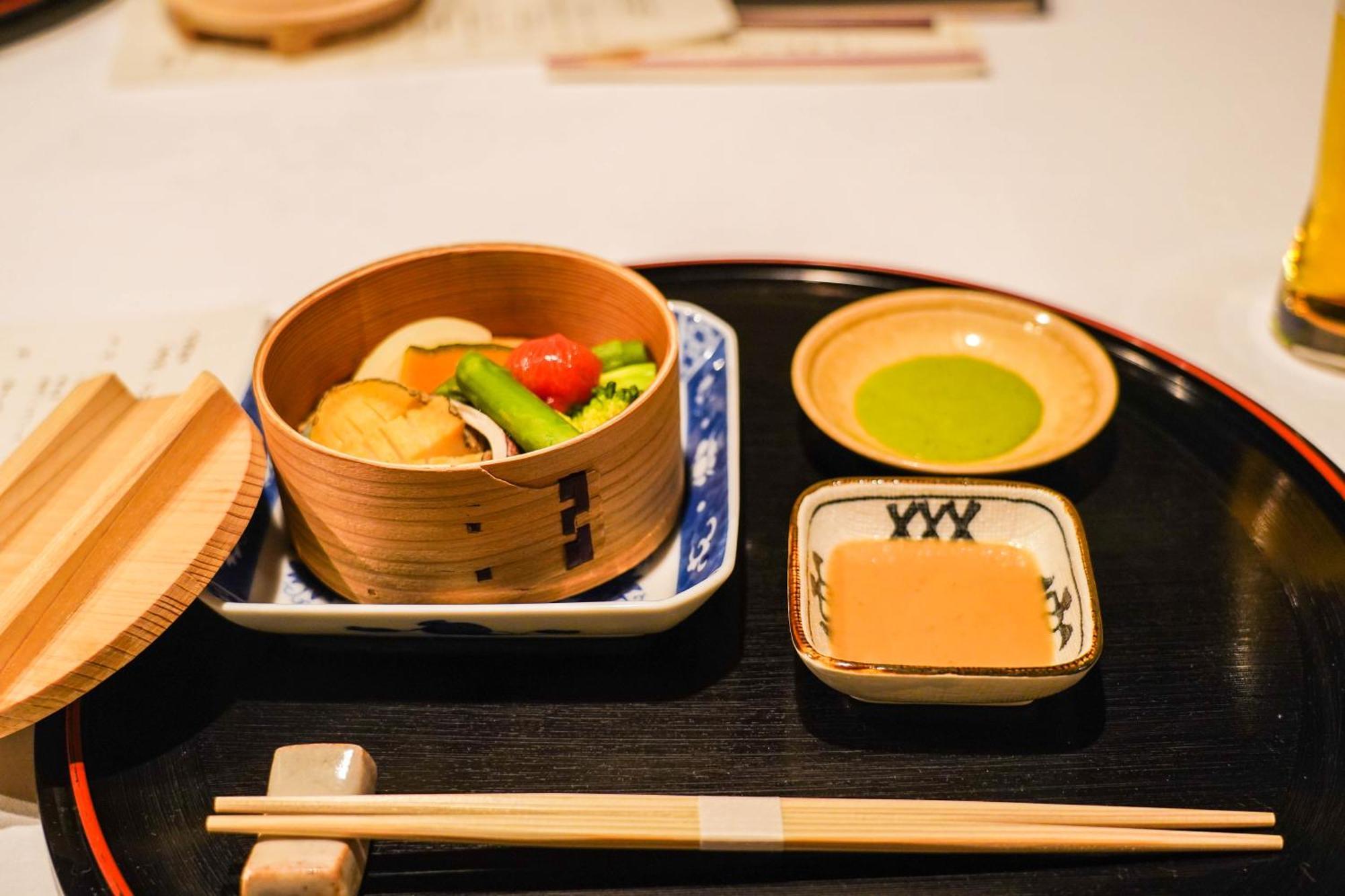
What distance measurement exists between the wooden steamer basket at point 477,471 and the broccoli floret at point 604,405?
2.8 inches

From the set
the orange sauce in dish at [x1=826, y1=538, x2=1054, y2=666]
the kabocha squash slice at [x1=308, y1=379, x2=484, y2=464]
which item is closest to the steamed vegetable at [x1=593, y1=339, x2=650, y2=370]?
the kabocha squash slice at [x1=308, y1=379, x2=484, y2=464]

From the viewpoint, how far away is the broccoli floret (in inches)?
49.5

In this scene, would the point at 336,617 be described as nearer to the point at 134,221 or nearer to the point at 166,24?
the point at 134,221

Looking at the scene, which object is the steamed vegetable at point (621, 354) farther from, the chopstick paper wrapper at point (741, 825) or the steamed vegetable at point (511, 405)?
the chopstick paper wrapper at point (741, 825)

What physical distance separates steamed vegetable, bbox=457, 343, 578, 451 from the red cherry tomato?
0.8 inches

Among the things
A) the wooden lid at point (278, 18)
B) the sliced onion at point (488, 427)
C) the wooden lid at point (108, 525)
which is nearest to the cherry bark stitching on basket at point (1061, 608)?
the sliced onion at point (488, 427)

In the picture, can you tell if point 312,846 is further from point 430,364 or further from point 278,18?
point 278,18

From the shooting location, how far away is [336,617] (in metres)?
1.08

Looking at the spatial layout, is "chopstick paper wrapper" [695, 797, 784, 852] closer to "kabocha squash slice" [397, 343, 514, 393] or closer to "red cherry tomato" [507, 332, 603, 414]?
"red cherry tomato" [507, 332, 603, 414]

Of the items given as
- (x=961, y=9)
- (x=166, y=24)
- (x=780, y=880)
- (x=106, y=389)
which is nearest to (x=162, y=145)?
(x=166, y=24)

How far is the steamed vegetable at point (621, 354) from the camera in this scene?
1324 millimetres

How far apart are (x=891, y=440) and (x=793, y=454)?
0.13 m

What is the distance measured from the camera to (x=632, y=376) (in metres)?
1.31

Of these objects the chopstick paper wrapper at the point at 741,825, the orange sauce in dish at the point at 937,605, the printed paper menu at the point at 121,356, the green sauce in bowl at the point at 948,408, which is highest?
the printed paper menu at the point at 121,356
